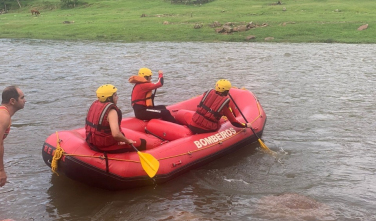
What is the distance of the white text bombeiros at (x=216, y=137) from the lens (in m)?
7.57

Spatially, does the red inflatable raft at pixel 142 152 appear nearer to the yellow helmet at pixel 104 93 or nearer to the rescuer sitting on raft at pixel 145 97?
the rescuer sitting on raft at pixel 145 97

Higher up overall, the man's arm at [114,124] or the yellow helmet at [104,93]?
the yellow helmet at [104,93]

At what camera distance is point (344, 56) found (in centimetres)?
1933

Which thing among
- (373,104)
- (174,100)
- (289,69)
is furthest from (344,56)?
(174,100)

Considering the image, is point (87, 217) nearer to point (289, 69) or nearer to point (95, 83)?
point (95, 83)

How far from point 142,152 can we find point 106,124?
2.65ft

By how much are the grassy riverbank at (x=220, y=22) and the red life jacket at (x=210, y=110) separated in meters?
16.9

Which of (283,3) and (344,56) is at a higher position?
(283,3)

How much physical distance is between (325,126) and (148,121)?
167 inches

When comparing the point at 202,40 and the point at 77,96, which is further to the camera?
the point at 202,40

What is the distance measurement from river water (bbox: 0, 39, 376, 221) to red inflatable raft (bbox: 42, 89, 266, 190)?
0.69ft

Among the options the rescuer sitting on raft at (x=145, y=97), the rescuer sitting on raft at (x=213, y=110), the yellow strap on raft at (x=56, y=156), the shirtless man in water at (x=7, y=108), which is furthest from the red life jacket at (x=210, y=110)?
the shirtless man in water at (x=7, y=108)

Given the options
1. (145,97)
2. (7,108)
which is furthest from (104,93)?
(145,97)

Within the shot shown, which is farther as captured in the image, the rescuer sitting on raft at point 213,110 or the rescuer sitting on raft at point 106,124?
the rescuer sitting on raft at point 213,110
